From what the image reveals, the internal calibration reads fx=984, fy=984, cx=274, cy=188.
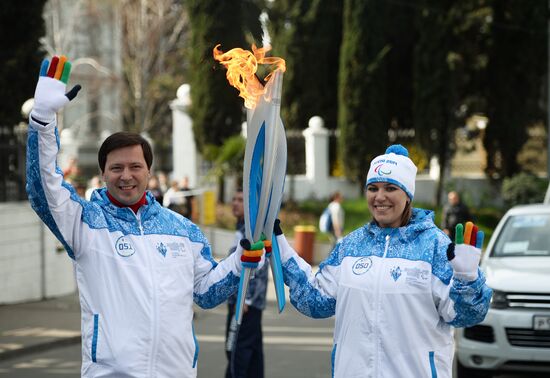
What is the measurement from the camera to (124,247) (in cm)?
423

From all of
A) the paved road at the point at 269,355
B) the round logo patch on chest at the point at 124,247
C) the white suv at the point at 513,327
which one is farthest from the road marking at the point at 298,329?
the round logo patch on chest at the point at 124,247

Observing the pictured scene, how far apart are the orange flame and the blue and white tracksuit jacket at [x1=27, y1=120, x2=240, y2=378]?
661 mm

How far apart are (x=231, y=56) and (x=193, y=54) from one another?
20.7 meters

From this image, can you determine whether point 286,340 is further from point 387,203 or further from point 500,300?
point 387,203

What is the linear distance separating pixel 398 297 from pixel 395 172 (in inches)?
Answer: 22.9

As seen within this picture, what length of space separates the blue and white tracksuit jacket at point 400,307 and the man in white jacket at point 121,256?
58 cm

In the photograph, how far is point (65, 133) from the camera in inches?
966

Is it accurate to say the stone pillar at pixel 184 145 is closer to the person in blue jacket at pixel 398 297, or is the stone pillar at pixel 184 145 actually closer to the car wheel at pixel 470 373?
the car wheel at pixel 470 373

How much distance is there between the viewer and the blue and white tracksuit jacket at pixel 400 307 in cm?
427

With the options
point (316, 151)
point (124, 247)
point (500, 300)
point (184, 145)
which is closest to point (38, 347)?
point (500, 300)

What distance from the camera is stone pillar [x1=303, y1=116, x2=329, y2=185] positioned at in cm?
2372

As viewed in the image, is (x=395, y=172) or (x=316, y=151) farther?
(x=316, y=151)

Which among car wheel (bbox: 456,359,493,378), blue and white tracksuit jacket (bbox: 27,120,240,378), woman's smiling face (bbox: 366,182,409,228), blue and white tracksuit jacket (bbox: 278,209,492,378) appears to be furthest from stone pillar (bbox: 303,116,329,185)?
blue and white tracksuit jacket (bbox: 27,120,240,378)

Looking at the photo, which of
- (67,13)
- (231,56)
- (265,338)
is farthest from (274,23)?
(231,56)
